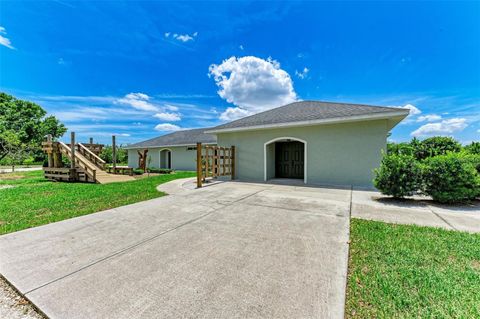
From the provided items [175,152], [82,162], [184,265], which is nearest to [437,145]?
[184,265]

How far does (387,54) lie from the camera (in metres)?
9.37

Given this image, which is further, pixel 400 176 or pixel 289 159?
pixel 289 159

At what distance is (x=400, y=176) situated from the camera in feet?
17.9

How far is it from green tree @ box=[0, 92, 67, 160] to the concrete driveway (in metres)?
33.1

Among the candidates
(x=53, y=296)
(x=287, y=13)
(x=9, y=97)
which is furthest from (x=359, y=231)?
(x=9, y=97)

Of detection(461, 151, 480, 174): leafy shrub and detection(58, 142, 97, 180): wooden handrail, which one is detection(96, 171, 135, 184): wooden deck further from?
detection(461, 151, 480, 174): leafy shrub

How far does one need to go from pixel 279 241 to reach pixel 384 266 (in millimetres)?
1381

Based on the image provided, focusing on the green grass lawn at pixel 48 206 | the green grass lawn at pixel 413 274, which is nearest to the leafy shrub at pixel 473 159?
the green grass lawn at pixel 413 274

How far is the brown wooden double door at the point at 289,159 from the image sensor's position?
1092 centimetres

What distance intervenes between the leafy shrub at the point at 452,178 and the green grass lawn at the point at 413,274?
2.75 meters

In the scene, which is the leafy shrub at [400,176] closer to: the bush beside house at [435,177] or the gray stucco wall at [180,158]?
the bush beside house at [435,177]

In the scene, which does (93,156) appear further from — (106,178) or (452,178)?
(452,178)

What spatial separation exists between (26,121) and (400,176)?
1817 inches

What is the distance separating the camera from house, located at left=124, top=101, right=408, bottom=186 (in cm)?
766
